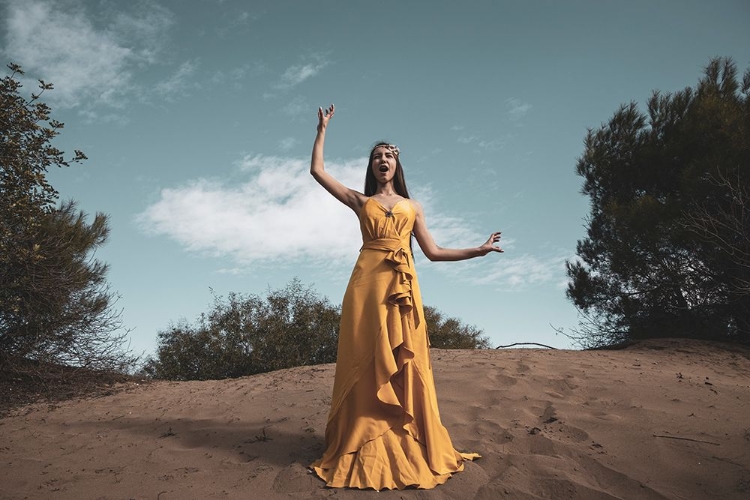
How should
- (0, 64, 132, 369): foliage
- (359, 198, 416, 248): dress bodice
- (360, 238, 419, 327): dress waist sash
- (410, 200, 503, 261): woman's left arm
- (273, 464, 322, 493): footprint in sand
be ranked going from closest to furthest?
(273, 464, 322, 493): footprint in sand, (360, 238, 419, 327): dress waist sash, (359, 198, 416, 248): dress bodice, (410, 200, 503, 261): woman's left arm, (0, 64, 132, 369): foliage

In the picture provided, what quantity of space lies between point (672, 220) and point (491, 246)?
25.6 feet

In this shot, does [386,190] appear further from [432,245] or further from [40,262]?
[40,262]

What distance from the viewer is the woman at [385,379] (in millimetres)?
3262

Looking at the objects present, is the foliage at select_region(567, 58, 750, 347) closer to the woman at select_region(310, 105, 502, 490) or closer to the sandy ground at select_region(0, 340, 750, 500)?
the sandy ground at select_region(0, 340, 750, 500)

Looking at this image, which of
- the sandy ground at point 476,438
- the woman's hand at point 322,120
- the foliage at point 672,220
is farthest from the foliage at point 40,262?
the foliage at point 672,220

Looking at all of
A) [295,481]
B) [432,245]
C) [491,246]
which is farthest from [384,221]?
[295,481]

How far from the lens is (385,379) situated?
3291mm

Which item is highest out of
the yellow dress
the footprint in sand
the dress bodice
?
the dress bodice

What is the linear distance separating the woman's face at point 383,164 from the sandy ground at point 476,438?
2213 millimetres

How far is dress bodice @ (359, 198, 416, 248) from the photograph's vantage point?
3660 mm

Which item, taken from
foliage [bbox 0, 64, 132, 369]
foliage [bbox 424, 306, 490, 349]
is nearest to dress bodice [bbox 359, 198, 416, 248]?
foliage [bbox 0, 64, 132, 369]

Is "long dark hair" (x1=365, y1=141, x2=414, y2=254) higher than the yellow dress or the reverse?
higher

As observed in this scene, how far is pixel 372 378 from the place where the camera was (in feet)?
11.2

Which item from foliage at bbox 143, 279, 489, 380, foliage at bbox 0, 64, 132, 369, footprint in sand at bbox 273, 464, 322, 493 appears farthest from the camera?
foliage at bbox 143, 279, 489, 380
